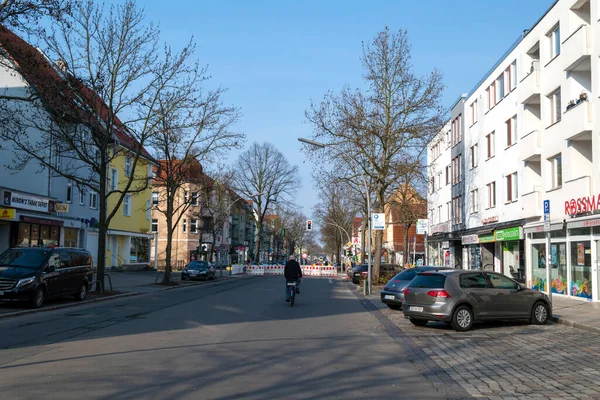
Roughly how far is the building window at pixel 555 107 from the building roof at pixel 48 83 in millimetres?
18141

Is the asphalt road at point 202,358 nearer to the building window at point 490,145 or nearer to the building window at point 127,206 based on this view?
the building window at point 490,145

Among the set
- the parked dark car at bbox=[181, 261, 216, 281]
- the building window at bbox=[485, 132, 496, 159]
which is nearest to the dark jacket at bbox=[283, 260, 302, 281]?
the building window at bbox=[485, 132, 496, 159]

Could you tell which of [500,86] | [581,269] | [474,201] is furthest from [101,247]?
[474,201]

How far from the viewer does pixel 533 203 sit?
27.4 meters

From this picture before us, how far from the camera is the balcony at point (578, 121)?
22.0 metres

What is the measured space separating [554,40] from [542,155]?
4.91 meters

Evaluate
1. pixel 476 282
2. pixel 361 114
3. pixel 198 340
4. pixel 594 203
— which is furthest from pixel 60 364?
pixel 361 114

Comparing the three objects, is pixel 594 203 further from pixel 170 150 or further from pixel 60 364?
pixel 170 150

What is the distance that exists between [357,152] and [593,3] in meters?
15.2

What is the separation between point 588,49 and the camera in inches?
874

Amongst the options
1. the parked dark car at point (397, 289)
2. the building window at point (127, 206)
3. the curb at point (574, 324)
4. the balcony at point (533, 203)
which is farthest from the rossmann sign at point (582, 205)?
the building window at point (127, 206)

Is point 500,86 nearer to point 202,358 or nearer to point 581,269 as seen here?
point 581,269

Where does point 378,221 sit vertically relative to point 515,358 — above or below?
above

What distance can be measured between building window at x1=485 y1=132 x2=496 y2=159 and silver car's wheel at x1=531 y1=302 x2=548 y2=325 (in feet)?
68.3
